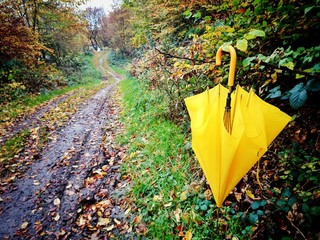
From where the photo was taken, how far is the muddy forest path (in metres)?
3.28

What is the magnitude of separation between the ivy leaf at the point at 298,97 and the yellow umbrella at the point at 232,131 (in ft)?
2.64

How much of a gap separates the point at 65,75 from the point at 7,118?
10575mm

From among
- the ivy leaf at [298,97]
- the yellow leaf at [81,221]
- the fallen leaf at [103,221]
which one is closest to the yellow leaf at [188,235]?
the fallen leaf at [103,221]

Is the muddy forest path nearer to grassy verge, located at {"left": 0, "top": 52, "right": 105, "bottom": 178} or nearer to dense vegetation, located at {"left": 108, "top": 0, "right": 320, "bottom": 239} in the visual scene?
grassy verge, located at {"left": 0, "top": 52, "right": 105, "bottom": 178}

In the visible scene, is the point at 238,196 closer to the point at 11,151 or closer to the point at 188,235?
the point at 188,235

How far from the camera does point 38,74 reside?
46.1ft

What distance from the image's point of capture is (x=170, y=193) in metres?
3.32

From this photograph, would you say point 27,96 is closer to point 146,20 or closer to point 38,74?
point 38,74

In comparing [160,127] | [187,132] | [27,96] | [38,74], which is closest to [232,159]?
[187,132]

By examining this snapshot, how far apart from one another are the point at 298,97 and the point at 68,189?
13.0ft

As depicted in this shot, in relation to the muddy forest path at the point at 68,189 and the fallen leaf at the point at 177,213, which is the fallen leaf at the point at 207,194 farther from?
the muddy forest path at the point at 68,189

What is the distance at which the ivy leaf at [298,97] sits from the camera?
6.35 feet

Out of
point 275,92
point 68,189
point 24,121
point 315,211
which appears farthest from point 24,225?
point 24,121

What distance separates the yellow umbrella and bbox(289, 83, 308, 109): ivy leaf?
80cm
